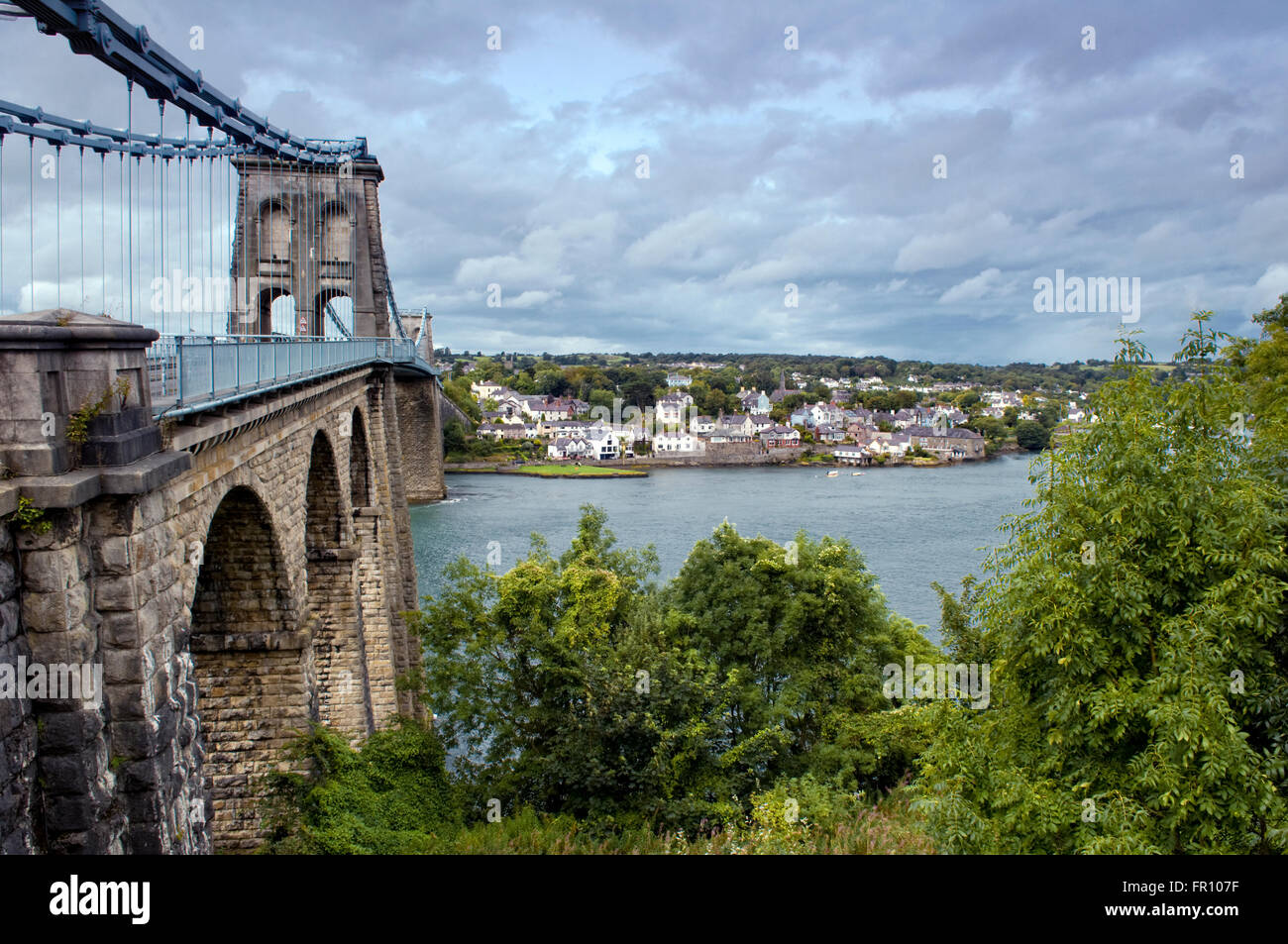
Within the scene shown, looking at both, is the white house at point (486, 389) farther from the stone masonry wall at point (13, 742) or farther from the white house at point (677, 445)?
the stone masonry wall at point (13, 742)

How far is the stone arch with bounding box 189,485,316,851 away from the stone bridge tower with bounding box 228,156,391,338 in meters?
10.8

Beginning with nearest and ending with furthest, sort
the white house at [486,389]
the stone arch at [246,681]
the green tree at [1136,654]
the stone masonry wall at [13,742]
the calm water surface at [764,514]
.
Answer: the stone masonry wall at [13,742] → the green tree at [1136,654] → the stone arch at [246,681] → the calm water surface at [764,514] → the white house at [486,389]

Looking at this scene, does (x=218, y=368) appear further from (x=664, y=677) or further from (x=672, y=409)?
(x=672, y=409)

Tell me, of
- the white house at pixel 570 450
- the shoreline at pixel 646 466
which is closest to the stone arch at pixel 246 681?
the shoreline at pixel 646 466

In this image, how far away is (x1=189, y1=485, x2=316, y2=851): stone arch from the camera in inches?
378

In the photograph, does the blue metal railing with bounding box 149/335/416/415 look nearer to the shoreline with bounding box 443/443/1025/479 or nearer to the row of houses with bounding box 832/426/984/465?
the shoreline with bounding box 443/443/1025/479

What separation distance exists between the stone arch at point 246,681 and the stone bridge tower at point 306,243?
10.8m

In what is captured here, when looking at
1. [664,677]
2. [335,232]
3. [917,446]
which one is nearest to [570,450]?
[917,446]

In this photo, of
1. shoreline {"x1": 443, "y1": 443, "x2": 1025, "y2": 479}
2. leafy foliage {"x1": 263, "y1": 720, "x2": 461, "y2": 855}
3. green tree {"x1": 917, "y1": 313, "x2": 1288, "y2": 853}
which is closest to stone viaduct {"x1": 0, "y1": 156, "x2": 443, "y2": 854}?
leafy foliage {"x1": 263, "y1": 720, "x2": 461, "y2": 855}

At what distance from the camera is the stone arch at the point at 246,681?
9602mm

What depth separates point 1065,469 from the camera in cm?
698

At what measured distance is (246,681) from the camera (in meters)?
9.80

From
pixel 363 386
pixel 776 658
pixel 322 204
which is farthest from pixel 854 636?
pixel 322 204
